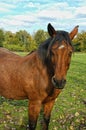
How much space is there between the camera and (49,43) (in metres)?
4.80

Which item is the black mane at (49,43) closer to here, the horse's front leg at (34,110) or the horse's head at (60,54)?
the horse's head at (60,54)

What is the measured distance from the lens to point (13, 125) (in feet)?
20.2

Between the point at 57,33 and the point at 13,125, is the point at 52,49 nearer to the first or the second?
the point at 57,33

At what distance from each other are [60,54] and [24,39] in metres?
82.5

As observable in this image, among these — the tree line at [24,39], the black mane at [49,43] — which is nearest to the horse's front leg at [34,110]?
the black mane at [49,43]

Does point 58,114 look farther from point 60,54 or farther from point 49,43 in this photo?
point 60,54

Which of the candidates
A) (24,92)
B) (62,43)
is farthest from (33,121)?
(62,43)

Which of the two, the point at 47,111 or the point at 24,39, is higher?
the point at 47,111

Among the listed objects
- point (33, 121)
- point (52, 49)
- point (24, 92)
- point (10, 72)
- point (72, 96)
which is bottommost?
point (72, 96)

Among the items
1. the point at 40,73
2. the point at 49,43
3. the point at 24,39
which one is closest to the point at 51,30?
the point at 49,43

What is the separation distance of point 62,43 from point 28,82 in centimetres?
126

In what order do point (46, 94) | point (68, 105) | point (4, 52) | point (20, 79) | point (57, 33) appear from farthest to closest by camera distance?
point (68, 105) → point (4, 52) → point (20, 79) → point (46, 94) → point (57, 33)

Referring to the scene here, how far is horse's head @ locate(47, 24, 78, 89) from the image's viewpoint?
4141 millimetres

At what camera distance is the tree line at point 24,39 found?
69500mm
